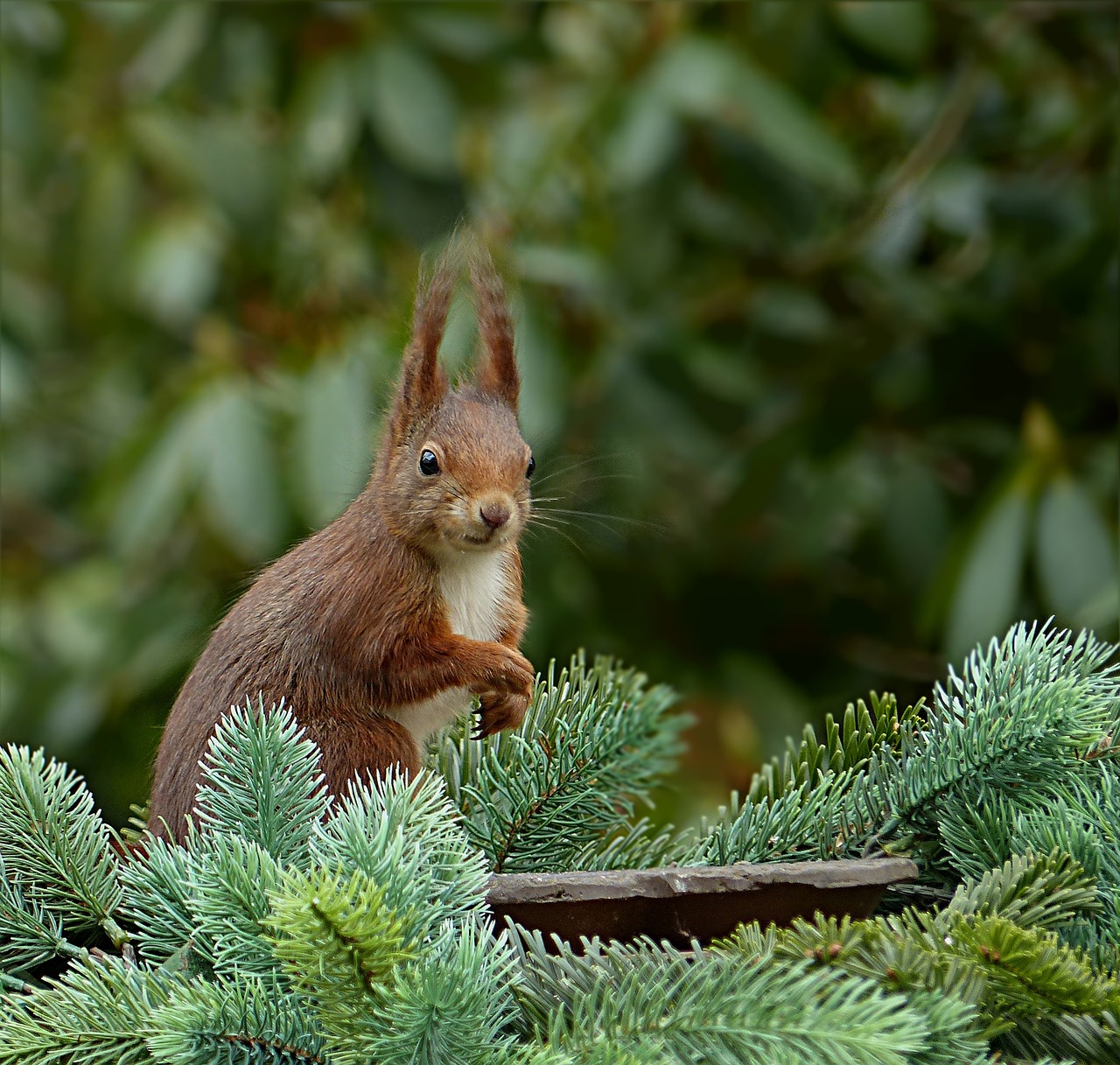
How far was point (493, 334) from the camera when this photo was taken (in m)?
0.88

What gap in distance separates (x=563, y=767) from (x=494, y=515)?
147 mm

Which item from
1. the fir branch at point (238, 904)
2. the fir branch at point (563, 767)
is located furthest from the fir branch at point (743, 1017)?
the fir branch at point (563, 767)

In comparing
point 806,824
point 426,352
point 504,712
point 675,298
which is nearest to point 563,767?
point 504,712

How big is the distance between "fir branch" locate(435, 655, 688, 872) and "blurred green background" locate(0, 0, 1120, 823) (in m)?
0.53

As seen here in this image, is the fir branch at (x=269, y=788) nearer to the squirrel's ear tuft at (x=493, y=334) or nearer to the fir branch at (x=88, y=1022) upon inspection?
the fir branch at (x=88, y=1022)

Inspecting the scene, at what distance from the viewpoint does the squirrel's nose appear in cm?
83

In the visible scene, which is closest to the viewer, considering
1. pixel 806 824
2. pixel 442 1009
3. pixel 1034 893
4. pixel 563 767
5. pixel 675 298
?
pixel 442 1009

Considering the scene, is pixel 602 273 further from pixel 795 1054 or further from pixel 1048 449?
pixel 795 1054

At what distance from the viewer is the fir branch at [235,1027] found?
505mm

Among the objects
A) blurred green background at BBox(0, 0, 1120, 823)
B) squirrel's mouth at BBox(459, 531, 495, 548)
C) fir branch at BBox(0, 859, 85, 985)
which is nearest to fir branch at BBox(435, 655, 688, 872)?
squirrel's mouth at BBox(459, 531, 495, 548)

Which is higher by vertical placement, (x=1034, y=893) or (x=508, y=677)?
(x=508, y=677)

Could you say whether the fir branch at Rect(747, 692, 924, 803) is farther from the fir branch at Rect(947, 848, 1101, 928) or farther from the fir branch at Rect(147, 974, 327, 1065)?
the fir branch at Rect(147, 974, 327, 1065)

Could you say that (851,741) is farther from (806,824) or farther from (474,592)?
(474,592)

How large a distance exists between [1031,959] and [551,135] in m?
1.58
